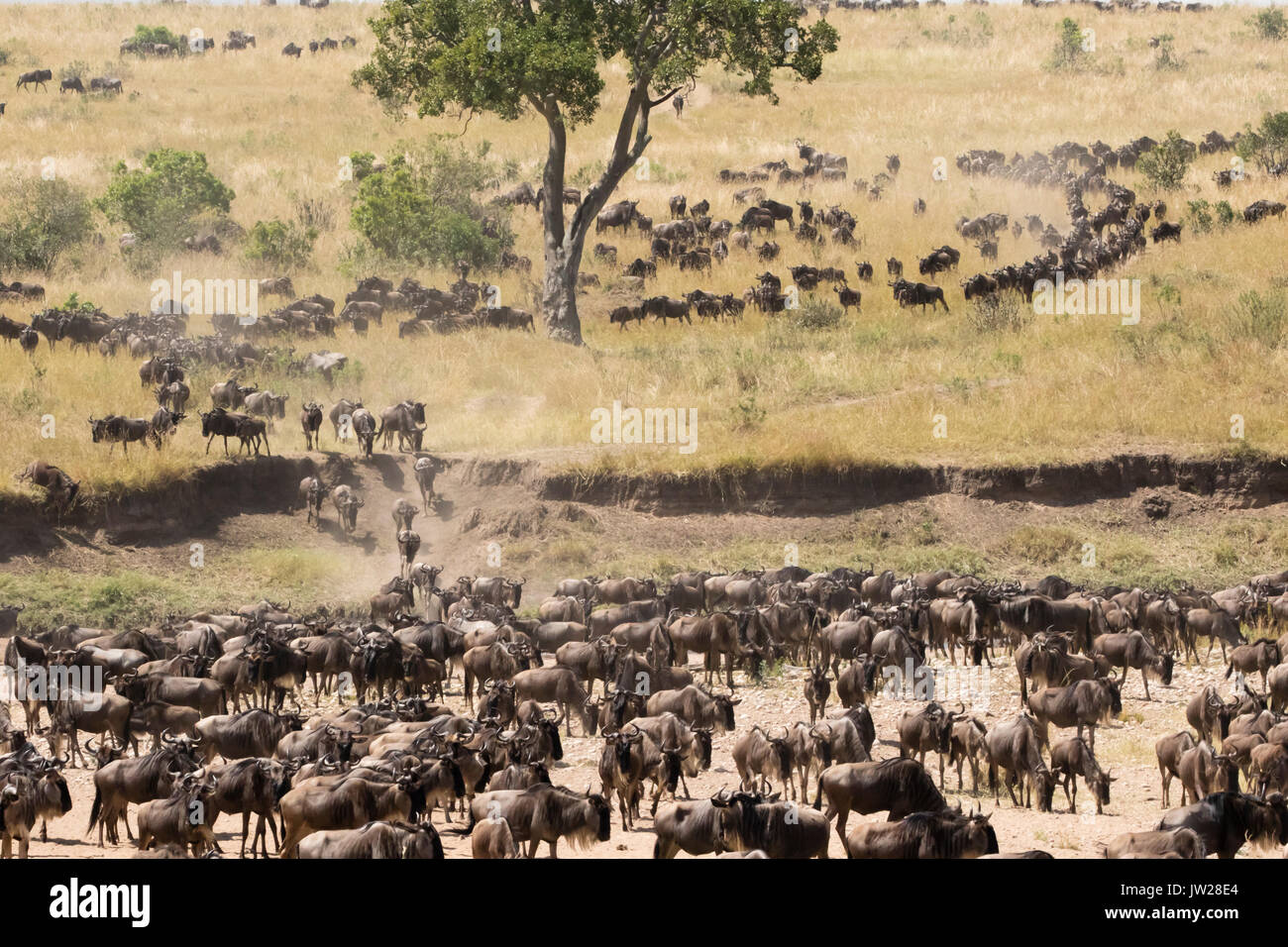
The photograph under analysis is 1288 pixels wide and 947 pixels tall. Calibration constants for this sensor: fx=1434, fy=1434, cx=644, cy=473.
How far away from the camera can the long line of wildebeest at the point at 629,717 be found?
12992mm

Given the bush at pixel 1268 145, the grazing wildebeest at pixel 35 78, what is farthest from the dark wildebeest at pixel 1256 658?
the grazing wildebeest at pixel 35 78

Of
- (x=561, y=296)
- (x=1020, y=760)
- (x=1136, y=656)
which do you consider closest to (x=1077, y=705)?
(x=1020, y=760)

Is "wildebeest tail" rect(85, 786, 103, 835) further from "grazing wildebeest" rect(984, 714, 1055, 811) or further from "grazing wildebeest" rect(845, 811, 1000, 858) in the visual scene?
"grazing wildebeest" rect(984, 714, 1055, 811)

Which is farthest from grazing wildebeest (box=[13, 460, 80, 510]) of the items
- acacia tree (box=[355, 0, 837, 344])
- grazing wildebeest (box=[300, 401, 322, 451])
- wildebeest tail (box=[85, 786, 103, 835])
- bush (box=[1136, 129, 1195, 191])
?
bush (box=[1136, 129, 1195, 191])

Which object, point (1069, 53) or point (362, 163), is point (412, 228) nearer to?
point (362, 163)

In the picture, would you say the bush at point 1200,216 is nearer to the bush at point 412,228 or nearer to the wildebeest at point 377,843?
the bush at point 412,228

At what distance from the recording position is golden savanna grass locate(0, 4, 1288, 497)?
3222 centimetres

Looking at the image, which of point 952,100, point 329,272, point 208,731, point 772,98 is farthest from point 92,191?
point 208,731

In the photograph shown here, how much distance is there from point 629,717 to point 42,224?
39329 mm

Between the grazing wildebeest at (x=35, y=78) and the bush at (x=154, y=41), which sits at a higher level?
the bush at (x=154, y=41)

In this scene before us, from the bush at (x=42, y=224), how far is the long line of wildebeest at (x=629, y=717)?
84.6ft

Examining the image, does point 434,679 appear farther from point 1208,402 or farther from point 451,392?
point 1208,402

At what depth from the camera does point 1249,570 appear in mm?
28078
